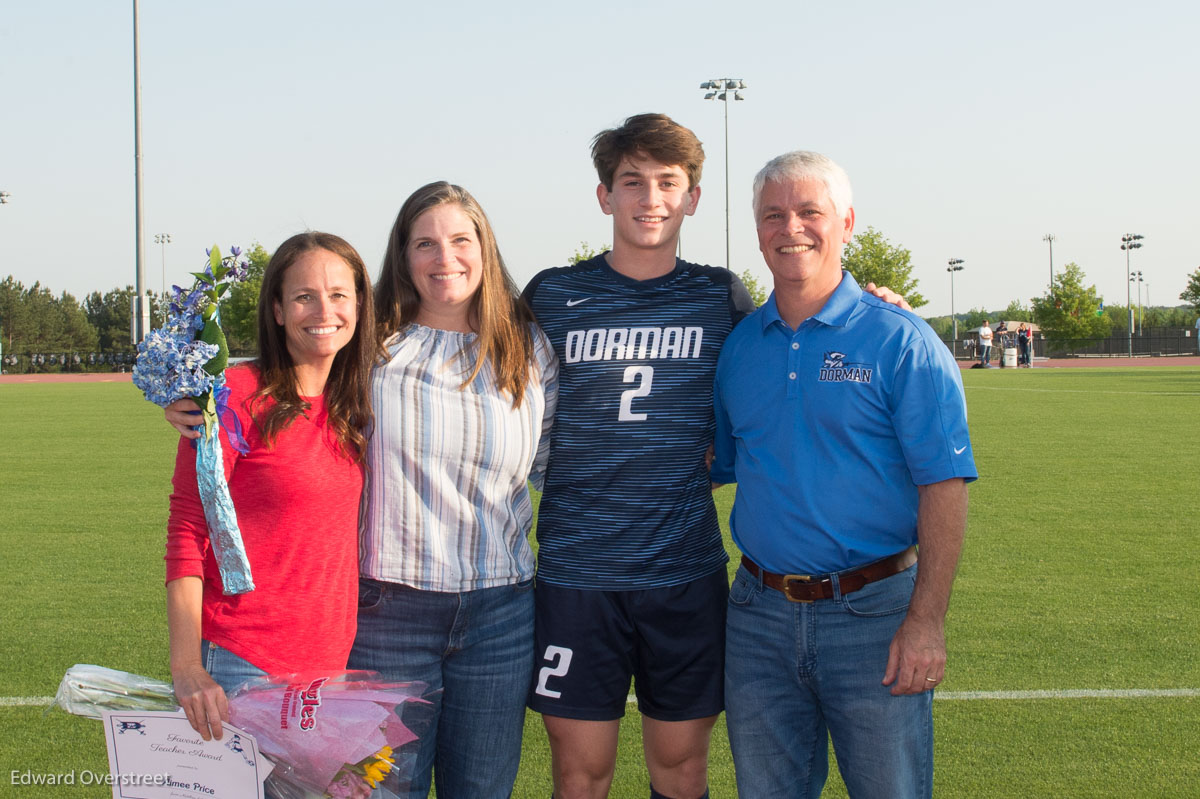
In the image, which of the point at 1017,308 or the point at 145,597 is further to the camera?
the point at 1017,308

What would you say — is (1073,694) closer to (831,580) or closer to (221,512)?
(831,580)

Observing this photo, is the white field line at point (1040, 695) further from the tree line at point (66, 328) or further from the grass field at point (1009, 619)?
the tree line at point (66, 328)

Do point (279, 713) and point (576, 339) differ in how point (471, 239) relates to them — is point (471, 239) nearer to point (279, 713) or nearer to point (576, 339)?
point (576, 339)

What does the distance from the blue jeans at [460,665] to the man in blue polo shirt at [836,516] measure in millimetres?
647

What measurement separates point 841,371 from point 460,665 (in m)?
1.36

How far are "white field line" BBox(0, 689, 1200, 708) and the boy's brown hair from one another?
2667mm

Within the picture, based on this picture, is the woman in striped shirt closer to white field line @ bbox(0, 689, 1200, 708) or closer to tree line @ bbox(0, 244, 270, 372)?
white field line @ bbox(0, 689, 1200, 708)

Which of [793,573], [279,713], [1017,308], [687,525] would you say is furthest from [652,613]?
[1017,308]

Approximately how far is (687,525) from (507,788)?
95cm

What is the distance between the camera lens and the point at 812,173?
2785mm

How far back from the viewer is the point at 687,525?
3.10m

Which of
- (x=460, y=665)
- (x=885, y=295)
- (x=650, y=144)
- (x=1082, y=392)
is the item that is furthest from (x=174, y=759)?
(x=1082, y=392)

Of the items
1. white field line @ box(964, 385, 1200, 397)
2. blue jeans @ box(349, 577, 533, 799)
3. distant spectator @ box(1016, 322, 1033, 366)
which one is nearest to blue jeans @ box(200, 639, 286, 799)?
blue jeans @ box(349, 577, 533, 799)

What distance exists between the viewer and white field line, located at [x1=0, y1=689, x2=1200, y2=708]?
4.37 m
